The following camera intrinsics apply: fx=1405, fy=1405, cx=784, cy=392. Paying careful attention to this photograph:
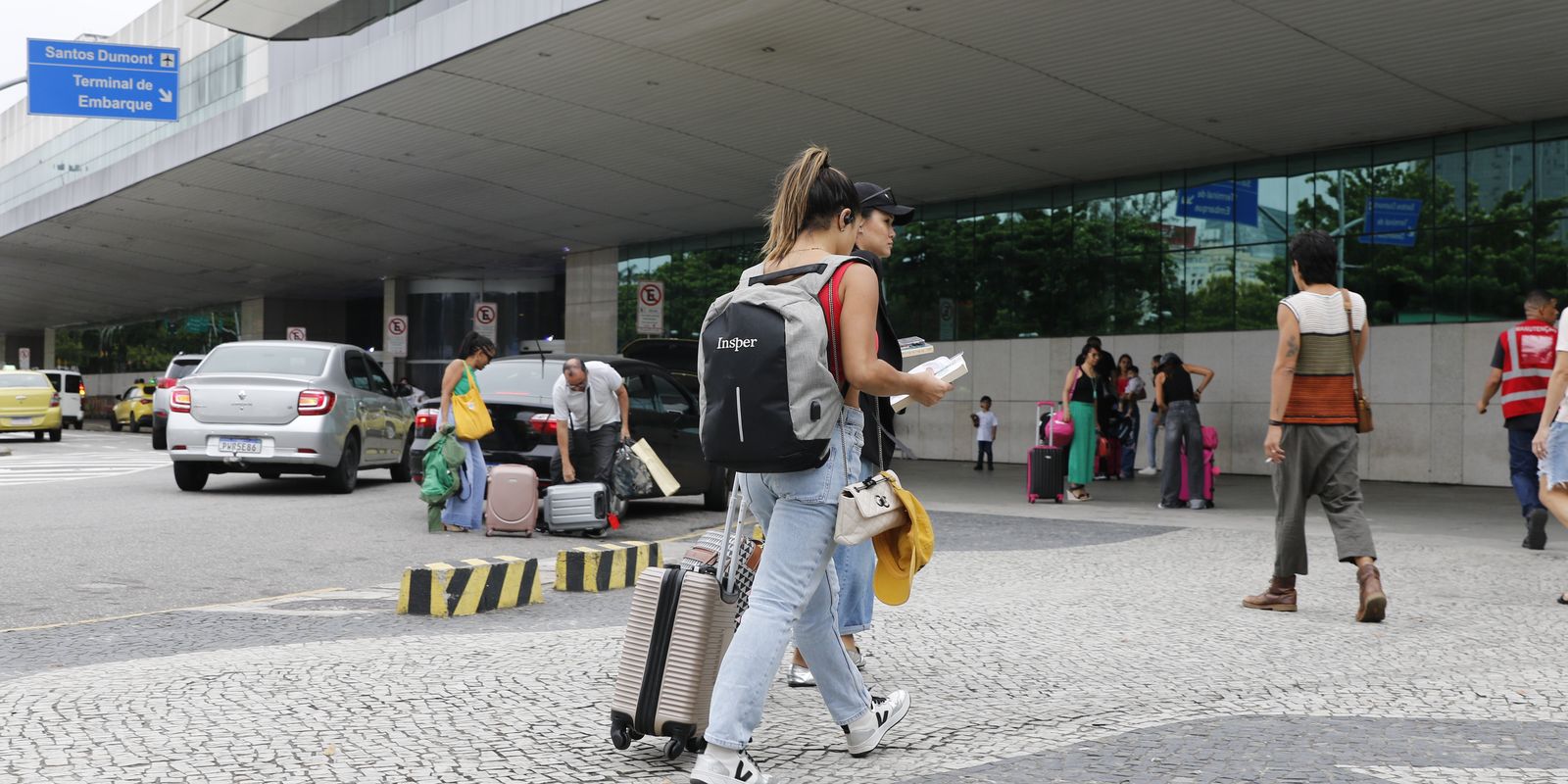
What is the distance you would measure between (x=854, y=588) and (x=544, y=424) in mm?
7249

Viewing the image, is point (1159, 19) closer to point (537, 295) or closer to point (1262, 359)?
point (1262, 359)

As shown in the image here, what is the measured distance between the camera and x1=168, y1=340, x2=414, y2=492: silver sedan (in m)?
14.5

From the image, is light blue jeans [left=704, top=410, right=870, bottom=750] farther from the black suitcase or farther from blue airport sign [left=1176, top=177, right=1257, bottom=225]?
blue airport sign [left=1176, top=177, right=1257, bottom=225]

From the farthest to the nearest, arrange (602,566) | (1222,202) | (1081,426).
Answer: (1222,202), (1081,426), (602,566)

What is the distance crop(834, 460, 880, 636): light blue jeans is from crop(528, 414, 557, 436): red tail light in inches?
280

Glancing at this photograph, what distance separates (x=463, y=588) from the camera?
7152 mm

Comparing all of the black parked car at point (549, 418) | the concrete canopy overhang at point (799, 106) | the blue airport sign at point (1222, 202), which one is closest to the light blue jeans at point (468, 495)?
the black parked car at point (549, 418)

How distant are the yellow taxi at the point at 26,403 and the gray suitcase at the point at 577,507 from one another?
22.2 metres

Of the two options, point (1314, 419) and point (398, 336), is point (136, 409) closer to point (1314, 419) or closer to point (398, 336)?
A: point (398, 336)

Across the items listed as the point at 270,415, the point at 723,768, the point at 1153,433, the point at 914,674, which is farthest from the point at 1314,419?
the point at 1153,433

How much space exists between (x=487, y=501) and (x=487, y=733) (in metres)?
7.21

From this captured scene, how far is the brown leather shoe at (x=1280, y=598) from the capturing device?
7.16 metres

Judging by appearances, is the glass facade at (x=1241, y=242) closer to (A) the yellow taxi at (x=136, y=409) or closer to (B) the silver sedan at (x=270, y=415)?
(B) the silver sedan at (x=270, y=415)

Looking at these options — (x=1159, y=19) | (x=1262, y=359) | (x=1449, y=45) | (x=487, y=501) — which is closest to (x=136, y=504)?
(x=487, y=501)
